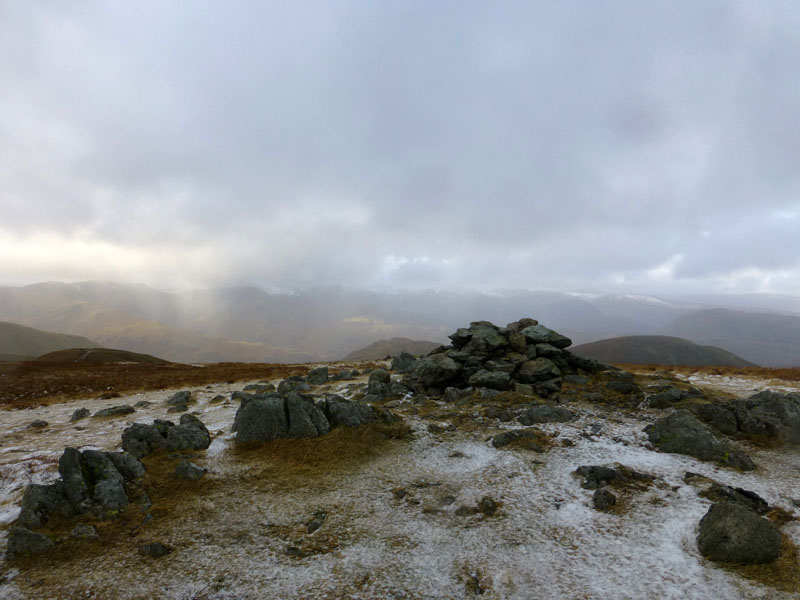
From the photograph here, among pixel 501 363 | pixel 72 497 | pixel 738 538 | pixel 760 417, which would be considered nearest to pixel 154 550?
pixel 72 497

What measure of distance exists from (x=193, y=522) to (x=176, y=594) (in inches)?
115

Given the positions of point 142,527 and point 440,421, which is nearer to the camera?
point 142,527

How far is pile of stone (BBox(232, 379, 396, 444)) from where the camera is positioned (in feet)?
55.3

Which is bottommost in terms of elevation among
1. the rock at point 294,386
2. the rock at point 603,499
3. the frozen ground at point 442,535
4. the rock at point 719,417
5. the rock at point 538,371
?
the rock at point 294,386

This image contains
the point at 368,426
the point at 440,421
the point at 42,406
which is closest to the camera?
the point at 368,426

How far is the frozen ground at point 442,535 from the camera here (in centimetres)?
812

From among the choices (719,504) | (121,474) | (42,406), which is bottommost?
(42,406)

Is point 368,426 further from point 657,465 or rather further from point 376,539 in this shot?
point 657,465

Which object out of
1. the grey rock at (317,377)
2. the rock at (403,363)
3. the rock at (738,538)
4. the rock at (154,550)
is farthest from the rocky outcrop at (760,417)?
the grey rock at (317,377)

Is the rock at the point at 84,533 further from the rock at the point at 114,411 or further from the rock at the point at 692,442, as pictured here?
the rock at the point at 692,442

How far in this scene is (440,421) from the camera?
1945 cm

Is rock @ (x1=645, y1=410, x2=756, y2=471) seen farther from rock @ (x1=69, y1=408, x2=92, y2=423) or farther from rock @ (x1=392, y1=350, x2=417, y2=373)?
rock @ (x1=69, y1=408, x2=92, y2=423)

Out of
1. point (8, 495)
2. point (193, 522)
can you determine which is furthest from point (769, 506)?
point (8, 495)

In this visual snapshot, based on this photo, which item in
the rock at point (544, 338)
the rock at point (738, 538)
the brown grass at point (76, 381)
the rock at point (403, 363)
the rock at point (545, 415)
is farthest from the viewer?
the rock at point (403, 363)
